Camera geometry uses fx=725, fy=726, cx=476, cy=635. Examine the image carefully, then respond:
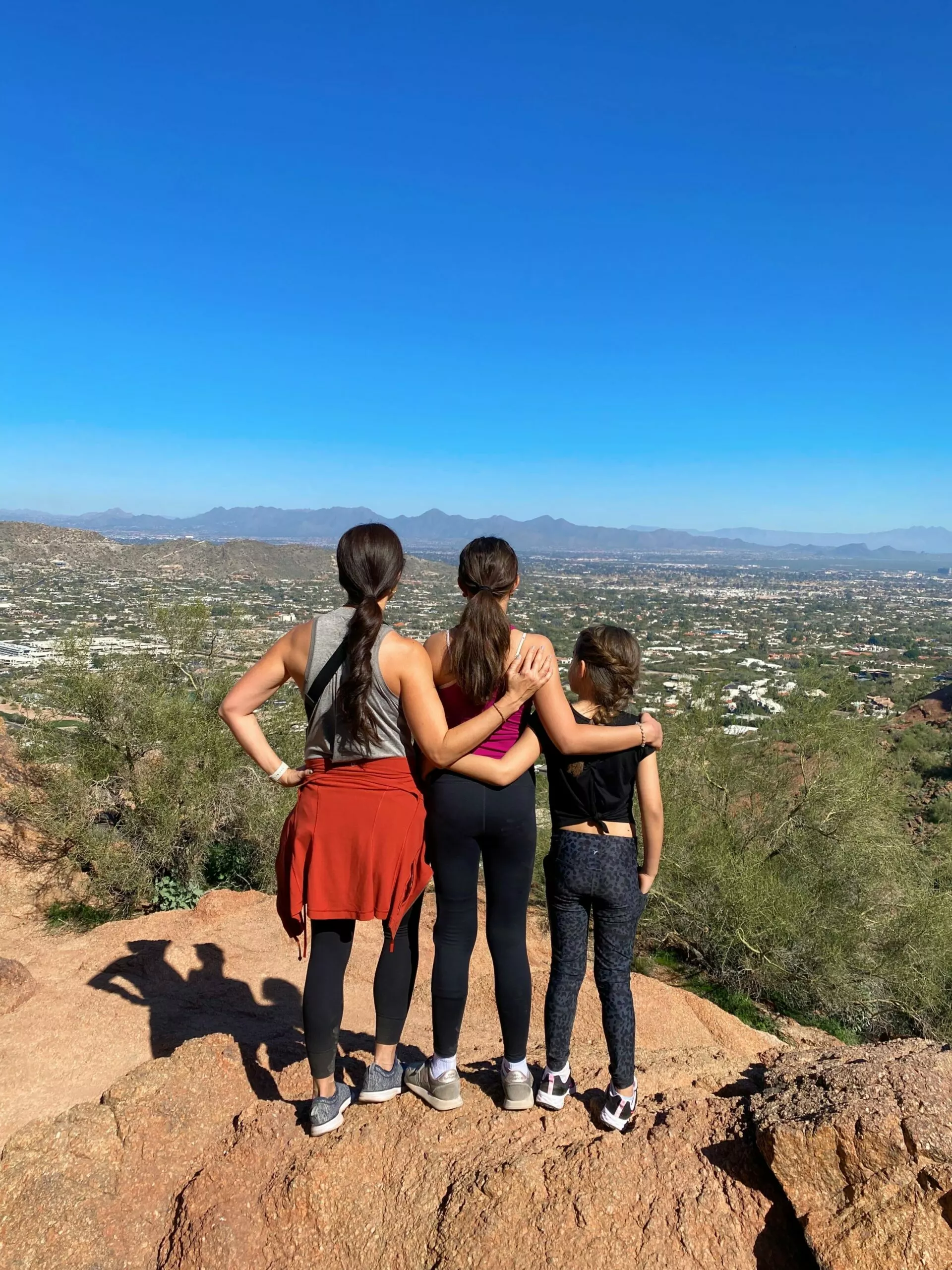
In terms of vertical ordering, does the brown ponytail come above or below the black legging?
above

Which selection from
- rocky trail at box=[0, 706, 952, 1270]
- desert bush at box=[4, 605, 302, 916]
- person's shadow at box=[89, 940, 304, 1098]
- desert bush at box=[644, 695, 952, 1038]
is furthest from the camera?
desert bush at box=[4, 605, 302, 916]

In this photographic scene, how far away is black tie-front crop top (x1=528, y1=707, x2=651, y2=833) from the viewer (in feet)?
9.72

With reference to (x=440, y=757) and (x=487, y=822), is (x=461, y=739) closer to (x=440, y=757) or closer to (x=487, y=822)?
(x=440, y=757)

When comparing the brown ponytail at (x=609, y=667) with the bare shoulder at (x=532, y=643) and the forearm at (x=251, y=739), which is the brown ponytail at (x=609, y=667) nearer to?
the bare shoulder at (x=532, y=643)

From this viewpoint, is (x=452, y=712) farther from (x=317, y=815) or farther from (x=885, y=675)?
(x=885, y=675)

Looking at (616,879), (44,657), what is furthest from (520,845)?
(44,657)

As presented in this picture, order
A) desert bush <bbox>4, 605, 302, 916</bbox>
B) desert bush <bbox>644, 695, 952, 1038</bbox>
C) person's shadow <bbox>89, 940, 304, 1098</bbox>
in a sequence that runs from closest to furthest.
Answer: person's shadow <bbox>89, 940, 304, 1098</bbox> → desert bush <bbox>644, 695, 952, 1038</bbox> → desert bush <bbox>4, 605, 302, 916</bbox>

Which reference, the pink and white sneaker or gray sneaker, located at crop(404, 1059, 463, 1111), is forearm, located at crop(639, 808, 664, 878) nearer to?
the pink and white sneaker

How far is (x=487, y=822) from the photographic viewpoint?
2748mm

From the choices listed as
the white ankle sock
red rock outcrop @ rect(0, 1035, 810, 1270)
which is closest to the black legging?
red rock outcrop @ rect(0, 1035, 810, 1270)

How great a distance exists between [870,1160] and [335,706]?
2.31m

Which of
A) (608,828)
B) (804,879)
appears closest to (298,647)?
(608,828)

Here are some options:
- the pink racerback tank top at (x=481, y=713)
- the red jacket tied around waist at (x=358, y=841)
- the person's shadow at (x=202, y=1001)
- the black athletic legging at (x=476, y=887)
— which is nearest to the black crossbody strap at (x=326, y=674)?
the red jacket tied around waist at (x=358, y=841)

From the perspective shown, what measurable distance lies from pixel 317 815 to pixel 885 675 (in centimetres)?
4518
